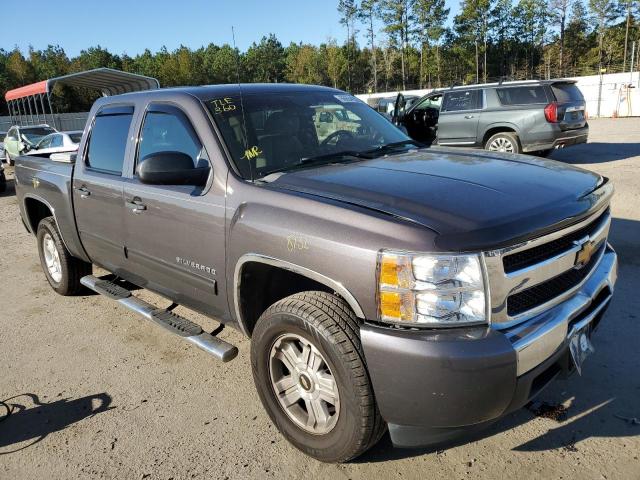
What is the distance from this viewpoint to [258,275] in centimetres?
290

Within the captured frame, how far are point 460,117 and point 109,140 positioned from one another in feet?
31.6

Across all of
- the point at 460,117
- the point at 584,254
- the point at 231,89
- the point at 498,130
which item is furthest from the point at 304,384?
the point at 460,117

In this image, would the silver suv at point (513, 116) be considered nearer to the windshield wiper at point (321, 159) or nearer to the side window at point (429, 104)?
the side window at point (429, 104)

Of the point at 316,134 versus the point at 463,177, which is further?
the point at 316,134

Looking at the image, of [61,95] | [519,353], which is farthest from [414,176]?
[61,95]

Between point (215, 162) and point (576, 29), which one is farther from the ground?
Result: point (576, 29)

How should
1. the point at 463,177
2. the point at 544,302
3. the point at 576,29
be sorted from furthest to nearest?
the point at 576,29 → the point at 463,177 → the point at 544,302

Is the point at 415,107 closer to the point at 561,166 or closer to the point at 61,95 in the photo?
the point at 561,166

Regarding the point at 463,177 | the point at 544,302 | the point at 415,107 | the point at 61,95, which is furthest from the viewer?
the point at 61,95

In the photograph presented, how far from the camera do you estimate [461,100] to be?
1229 cm

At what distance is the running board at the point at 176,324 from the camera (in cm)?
→ 303

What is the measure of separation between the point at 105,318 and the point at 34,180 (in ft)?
5.34

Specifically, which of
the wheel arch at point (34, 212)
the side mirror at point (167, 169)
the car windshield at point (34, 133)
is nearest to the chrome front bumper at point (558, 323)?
the side mirror at point (167, 169)

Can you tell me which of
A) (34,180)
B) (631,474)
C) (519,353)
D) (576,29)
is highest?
(576,29)
